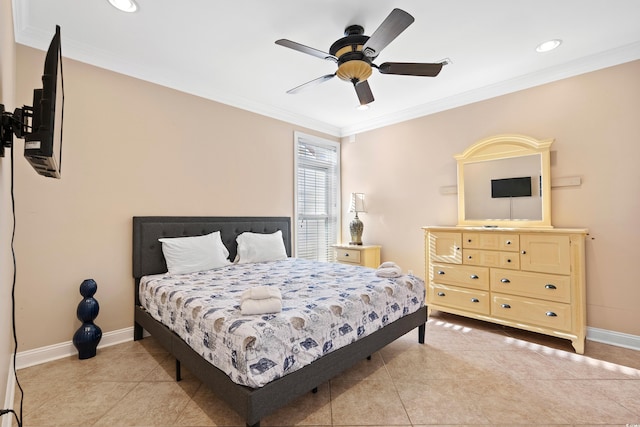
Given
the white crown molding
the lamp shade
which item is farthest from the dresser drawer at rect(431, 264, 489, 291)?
the white crown molding

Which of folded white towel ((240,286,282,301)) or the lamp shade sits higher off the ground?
the lamp shade

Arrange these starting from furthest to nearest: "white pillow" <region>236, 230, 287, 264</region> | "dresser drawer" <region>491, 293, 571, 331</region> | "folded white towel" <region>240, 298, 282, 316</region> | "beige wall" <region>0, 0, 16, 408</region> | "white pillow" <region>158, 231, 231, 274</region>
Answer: "white pillow" <region>236, 230, 287, 264</region> < "white pillow" <region>158, 231, 231, 274</region> < "dresser drawer" <region>491, 293, 571, 331</region> < "folded white towel" <region>240, 298, 282, 316</region> < "beige wall" <region>0, 0, 16, 408</region>

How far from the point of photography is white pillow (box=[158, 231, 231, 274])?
288 centimetres

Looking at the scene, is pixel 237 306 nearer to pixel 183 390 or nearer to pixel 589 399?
pixel 183 390

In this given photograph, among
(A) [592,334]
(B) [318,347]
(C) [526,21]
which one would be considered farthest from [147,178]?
(A) [592,334]

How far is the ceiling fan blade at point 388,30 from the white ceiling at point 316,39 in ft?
1.01

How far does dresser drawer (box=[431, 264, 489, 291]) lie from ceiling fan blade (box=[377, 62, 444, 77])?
Result: 2084 mm

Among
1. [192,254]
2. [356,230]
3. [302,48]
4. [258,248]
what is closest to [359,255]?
[356,230]

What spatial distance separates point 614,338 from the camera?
272 centimetres

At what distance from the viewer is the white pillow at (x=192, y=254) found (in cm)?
288

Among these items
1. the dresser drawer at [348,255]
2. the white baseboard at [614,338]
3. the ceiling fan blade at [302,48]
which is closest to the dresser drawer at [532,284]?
Result: the white baseboard at [614,338]

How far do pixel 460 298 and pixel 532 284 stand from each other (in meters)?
0.71

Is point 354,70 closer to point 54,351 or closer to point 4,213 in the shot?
point 4,213

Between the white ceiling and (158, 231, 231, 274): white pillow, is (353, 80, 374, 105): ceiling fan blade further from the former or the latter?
(158, 231, 231, 274): white pillow
